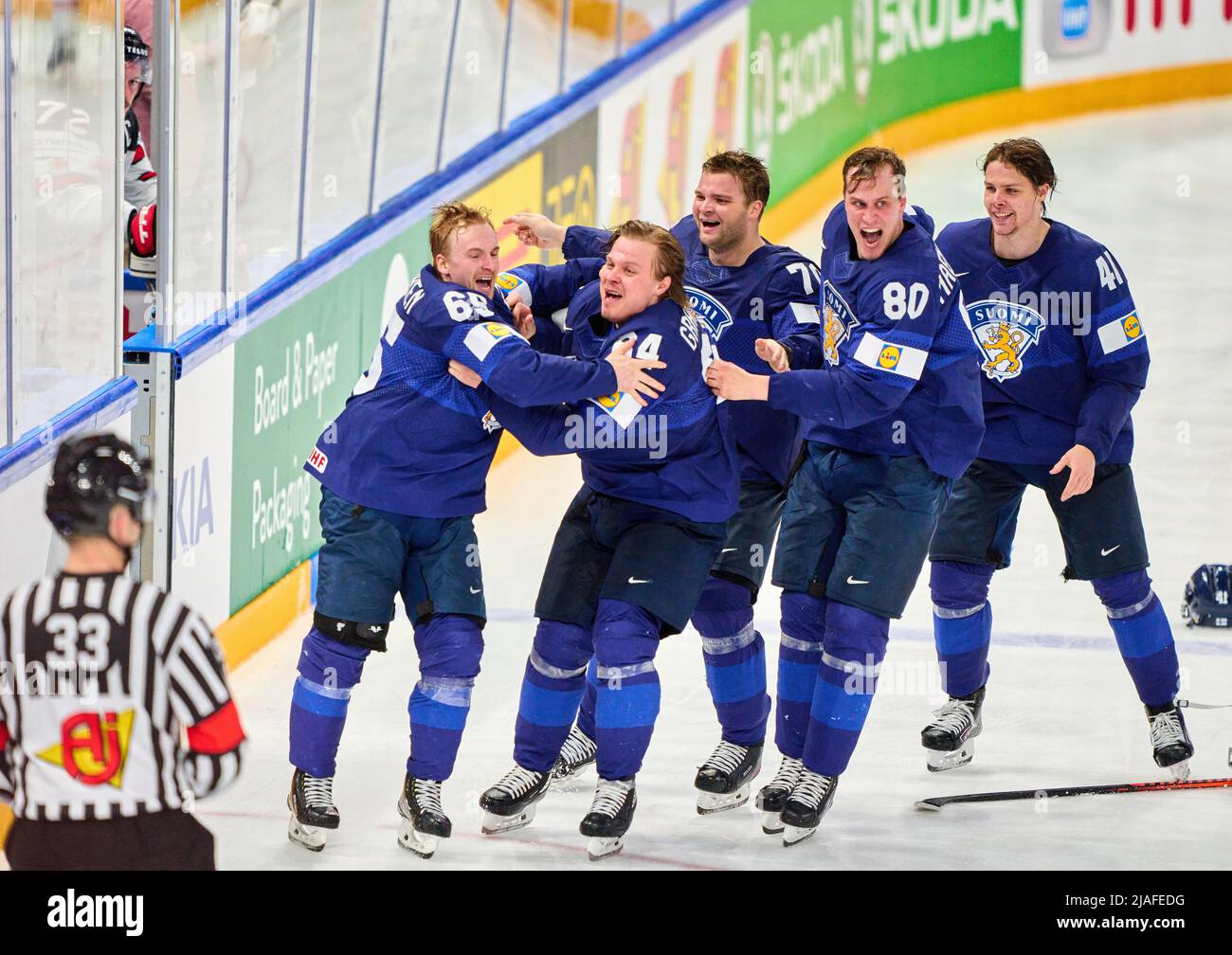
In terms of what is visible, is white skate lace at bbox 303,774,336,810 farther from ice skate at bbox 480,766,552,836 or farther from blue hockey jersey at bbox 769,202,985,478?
blue hockey jersey at bbox 769,202,985,478

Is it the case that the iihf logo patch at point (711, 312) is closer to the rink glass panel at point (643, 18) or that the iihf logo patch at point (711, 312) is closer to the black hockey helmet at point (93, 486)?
the black hockey helmet at point (93, 486)

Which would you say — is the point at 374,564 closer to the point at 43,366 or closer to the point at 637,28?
the point at 43,366

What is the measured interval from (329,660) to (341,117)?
2930mm

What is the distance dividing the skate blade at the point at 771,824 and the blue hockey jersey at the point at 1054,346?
1.18 metres

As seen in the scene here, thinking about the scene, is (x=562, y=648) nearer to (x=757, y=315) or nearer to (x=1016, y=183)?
(x=757, y=315)

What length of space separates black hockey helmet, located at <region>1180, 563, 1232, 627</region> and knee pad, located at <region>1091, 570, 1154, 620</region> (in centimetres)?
137

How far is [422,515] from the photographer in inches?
186

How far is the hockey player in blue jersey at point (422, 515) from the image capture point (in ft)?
15.3

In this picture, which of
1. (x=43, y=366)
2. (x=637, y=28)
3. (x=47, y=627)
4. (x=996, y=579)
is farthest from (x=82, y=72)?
(x=637, y=28)

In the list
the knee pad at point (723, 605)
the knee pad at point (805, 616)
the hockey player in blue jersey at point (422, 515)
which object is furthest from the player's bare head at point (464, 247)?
the knee pad at point (805, 616)

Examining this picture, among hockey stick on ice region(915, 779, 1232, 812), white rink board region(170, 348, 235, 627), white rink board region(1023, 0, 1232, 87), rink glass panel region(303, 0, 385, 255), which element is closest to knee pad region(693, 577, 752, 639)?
hockey stick on ice region(915, 779, 1232, 812)

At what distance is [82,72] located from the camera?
5.17 m

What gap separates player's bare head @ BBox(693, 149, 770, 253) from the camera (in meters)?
5.11
